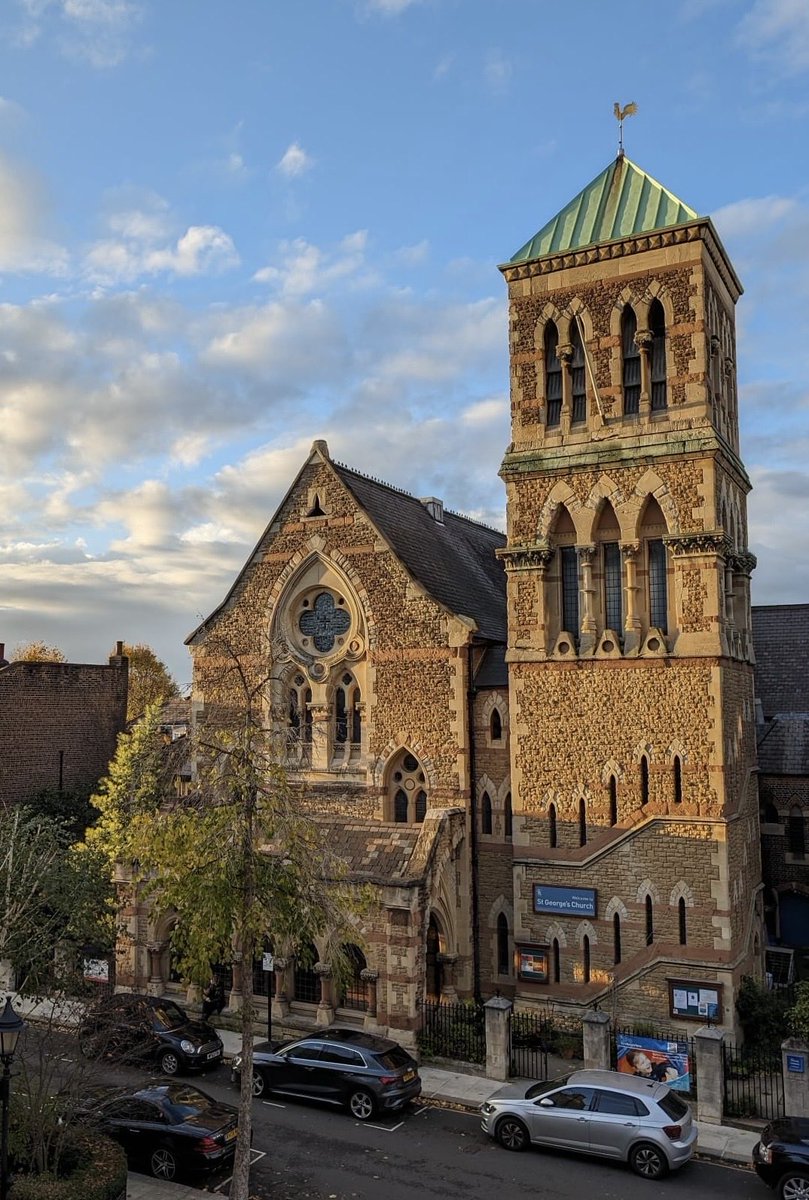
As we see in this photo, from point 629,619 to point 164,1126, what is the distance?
574 inches

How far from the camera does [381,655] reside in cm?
2633

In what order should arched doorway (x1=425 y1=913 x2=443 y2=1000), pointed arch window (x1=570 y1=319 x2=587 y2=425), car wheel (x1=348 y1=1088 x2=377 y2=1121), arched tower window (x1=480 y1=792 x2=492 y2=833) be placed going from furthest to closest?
arched tower window (x1=480 y1=792 x2=492 y2=833), pointed arch window (x1=570 y1=319 x2=587 y2=425), arched doorway (x1=425 y1=913 x2=443 y2=1000), car wheel (x1=348 y1=1088 x2=377 y2=1121)

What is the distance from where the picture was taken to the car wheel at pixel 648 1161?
1595 centimetres

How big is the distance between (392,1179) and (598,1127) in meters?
3.56

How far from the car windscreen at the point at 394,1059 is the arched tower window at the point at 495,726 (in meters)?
8.47

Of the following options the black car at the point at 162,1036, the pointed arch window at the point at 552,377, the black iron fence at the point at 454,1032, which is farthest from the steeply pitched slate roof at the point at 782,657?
the black car at the point at 162,1036

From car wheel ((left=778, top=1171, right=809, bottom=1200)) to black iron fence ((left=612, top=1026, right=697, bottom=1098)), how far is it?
4.34 m

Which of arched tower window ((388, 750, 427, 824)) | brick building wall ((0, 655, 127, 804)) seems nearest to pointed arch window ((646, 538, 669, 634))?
arched tower window ((388, 750, 427, 824))

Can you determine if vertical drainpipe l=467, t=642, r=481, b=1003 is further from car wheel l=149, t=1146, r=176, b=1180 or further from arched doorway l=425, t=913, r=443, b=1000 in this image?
car wheel l=149, t=1146, r=176, b=1180

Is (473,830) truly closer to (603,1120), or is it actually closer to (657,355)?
(603,1120)

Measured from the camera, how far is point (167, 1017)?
21.3m

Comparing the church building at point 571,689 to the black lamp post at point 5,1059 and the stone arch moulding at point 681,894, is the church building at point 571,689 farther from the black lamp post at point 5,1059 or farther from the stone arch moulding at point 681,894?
the black lamp post at point 5,1059

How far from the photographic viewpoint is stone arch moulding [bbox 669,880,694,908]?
2194cm

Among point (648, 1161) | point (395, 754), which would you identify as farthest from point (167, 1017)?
point (648, 1161)
